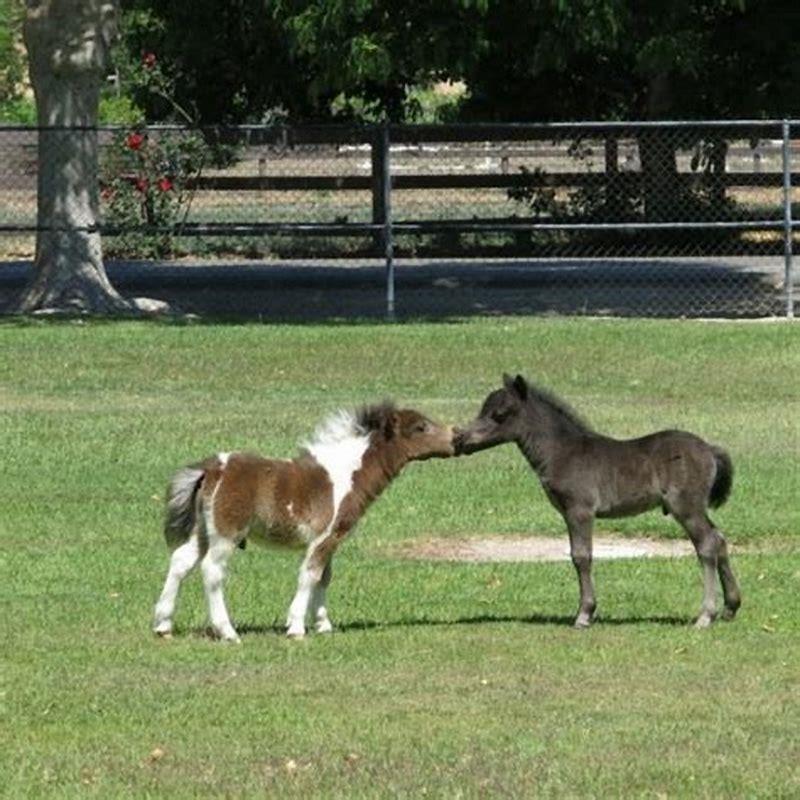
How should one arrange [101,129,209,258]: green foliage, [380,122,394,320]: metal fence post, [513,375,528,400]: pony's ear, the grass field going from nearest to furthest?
1. the grass field
2. [513,375,528,400]: pony's ear
3. [380,122,394,320]: metal fence post
4. [101,129,209,258]: green foliage

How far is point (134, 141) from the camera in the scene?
3219cm

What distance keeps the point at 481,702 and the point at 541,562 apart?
426 centimetres

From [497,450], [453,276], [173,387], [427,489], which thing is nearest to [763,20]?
[453,276]

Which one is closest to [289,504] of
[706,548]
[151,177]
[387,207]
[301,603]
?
[301,603]

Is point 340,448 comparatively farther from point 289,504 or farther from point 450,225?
point 450,225

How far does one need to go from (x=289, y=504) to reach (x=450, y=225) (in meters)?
18.6

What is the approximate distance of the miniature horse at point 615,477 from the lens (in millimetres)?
12344

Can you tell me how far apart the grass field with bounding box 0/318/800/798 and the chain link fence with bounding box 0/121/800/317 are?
20.5ft

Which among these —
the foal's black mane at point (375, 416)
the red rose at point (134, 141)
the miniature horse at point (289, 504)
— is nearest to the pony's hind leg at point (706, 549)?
the miniature horse at point (289, 504)

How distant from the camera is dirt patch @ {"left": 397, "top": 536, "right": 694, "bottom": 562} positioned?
14.9m

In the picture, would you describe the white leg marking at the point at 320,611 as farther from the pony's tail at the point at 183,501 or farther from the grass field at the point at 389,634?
the pony's tail at the point at 183,501

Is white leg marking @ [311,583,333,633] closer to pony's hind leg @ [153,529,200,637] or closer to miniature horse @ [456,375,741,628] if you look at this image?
pony's hind leg @ [153,529,200,637]

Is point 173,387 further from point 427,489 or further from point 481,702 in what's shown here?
point 481,702

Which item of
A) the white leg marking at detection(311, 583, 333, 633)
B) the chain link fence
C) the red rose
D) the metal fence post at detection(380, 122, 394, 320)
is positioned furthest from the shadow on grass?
the red rose
